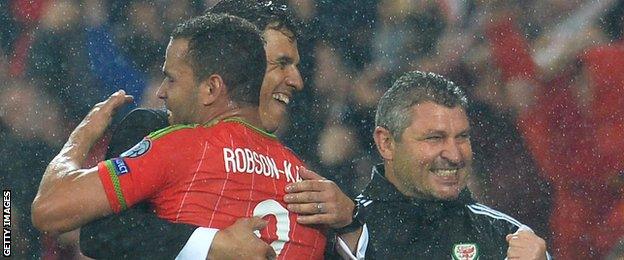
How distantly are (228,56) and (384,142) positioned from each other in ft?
2.04

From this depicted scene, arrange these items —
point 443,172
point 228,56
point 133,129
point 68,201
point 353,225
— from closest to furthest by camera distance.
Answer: point 68,201 → point 228,56 → point 133,129 → point 353,225 → point 443,172

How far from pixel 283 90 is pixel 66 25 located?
2.00 feet

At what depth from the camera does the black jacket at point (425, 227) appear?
6.43 ft

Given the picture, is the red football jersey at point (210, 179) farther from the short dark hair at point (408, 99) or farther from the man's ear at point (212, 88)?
the short dark hair at point (408, 99)

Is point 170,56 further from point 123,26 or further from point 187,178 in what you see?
point 123,26

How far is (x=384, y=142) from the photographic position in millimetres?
2074

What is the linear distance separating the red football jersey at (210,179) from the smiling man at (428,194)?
1.28ft

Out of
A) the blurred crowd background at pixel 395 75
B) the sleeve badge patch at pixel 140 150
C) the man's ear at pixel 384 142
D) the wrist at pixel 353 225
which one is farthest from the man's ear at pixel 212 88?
the blurred crowd background at pixel 395 75

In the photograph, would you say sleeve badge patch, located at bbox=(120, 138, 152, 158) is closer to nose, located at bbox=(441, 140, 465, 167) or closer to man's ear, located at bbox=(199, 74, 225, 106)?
man's ear, located at bbox=(199, 74, 225, 106)

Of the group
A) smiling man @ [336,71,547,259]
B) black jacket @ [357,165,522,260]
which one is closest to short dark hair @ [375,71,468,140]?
smiling man @ [336,71,547,259]

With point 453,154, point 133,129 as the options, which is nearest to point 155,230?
point 133,129

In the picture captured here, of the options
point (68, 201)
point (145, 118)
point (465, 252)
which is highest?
point (145, 118)

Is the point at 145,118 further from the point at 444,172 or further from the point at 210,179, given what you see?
the point at 444,172

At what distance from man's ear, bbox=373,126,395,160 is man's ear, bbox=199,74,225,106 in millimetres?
588
